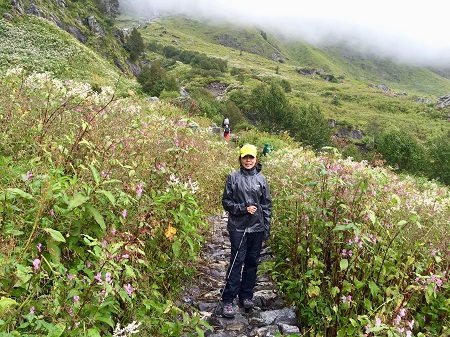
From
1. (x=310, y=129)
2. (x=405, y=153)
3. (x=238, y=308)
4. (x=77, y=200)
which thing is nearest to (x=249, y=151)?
(x=238, y=308)

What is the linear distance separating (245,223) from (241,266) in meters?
0.64

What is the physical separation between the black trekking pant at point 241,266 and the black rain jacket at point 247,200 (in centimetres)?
13

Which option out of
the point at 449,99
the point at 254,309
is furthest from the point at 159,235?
the point at 449,99

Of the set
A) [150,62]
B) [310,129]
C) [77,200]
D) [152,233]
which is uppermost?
[150,62]

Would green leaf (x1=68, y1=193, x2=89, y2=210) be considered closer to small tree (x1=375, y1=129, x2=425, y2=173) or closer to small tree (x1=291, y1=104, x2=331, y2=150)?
small tree (x1=291, y1=104, x2=331, y2=150)

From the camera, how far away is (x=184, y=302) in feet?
14.4

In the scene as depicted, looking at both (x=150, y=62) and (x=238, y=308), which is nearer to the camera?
(x=238, y=308)

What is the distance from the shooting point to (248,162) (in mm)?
4645

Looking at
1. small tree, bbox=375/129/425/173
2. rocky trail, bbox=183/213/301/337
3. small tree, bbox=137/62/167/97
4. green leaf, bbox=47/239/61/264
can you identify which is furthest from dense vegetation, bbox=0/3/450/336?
small tree, bbox=375/129/425/173

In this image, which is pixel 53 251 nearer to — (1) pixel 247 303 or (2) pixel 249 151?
(2) pixel 249 151

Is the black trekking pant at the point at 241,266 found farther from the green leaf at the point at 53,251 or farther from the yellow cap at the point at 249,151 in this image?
the green leaf at the point at 53,251

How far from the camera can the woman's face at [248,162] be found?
4623 mm

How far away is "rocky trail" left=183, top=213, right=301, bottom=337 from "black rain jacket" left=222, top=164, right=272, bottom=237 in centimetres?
109

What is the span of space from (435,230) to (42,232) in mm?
5023
